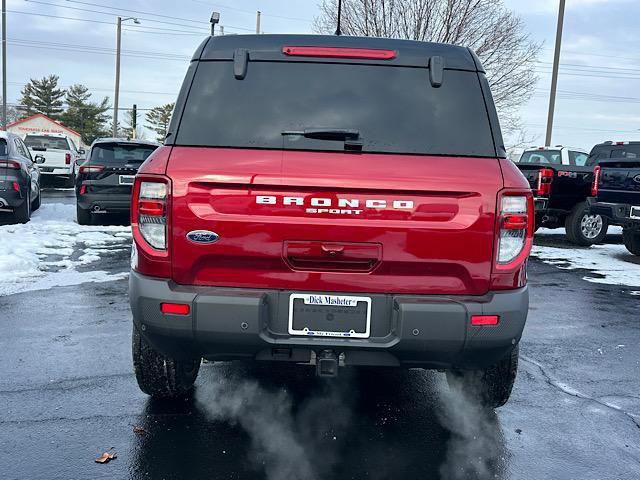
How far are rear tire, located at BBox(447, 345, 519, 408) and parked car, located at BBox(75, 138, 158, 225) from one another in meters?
8.75

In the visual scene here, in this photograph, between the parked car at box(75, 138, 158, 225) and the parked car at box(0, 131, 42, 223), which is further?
the parked car at box(75, 138, 158, 225)

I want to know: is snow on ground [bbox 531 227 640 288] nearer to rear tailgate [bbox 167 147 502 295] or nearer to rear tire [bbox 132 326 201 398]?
rear tailgate [bbox 167 147 502 295]

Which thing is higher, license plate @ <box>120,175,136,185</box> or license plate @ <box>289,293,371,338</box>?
license plate @ <box>120,175,136,185</box>

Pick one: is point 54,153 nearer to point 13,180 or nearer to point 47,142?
point 47,142

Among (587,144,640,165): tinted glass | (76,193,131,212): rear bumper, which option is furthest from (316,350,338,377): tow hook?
(587,144,640,165): tinted glass

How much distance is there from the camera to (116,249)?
31.8 ft

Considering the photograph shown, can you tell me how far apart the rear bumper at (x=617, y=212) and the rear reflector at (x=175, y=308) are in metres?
9.07

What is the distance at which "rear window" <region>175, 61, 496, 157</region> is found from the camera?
2.97 m

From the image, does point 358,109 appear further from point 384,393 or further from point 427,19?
point 427,19

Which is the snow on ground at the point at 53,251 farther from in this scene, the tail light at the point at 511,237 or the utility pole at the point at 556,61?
the utility pole at the point at 556,61

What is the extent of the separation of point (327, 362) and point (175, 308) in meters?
0.76

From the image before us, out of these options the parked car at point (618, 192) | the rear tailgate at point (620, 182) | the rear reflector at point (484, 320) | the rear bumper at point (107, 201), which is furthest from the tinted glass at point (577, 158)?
the rear reflector at point (484, 320)

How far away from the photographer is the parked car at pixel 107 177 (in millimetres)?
11312

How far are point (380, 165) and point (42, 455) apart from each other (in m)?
2.16
